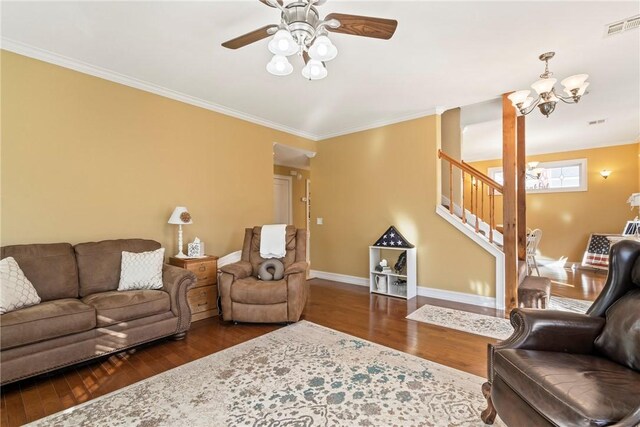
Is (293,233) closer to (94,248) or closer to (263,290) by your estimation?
(263,290)

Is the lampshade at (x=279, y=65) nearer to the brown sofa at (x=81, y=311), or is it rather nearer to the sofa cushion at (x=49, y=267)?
the brown sofa at (x=81, y=311)

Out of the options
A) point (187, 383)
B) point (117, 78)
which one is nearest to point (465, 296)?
point (187, 383)

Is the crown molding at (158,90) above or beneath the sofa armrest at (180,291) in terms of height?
above

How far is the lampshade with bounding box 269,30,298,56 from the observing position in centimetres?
179

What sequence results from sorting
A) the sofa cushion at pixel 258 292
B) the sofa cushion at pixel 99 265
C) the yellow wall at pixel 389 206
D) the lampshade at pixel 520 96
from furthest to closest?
the yellow wall at pixel 389 206, the sofa cushion at pixel 258 292, the lampshade at pixel 520 96, the sofa cushion at pixel 99 265

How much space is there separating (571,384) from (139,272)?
10.8ft

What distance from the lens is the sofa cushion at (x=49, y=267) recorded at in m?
2.43

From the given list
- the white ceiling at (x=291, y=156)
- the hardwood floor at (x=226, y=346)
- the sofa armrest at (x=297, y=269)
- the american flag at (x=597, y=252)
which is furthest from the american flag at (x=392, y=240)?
the american flag at (x=597, y=252)

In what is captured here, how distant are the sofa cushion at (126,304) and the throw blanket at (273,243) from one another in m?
1.27

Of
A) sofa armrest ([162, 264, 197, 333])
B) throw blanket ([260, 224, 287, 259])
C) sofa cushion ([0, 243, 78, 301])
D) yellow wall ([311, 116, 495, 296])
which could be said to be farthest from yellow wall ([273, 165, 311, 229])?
sofa cushion ([0, 243, 78, 301])

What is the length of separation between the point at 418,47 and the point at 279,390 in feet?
10.0

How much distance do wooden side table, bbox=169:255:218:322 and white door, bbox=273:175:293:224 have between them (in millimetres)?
3129

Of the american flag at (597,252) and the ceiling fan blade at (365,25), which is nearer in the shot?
the ceiling fan blade at (365,25)

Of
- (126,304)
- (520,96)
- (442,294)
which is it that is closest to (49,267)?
(126,304)
